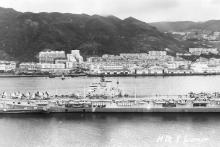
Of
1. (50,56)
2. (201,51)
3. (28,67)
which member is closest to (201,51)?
(201,51)

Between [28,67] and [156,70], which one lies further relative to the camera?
[28,67]

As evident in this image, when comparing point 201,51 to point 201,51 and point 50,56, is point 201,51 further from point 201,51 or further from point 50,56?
point 50,56

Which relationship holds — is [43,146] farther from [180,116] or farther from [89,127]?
[180,116]

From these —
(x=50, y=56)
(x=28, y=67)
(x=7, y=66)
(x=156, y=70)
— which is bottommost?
(x=156, y=70)

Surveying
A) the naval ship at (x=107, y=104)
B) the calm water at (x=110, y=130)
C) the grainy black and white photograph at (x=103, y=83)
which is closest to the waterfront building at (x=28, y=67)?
the grainy black and white photograph at (x=103, y=83)

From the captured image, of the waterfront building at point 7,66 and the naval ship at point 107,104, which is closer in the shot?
the naval ship at point 107,104

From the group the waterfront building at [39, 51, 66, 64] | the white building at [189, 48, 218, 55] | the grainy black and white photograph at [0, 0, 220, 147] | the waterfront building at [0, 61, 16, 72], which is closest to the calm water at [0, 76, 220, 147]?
the grainy black and white photograph at [0, 0, 220, 147]

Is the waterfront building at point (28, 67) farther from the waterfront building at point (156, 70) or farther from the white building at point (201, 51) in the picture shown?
the white building at point (201, 51)

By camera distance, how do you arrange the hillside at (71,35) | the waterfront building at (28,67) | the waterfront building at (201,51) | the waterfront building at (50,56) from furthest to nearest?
the waterfront building at (201,51)
the hillside at (71,35)
the waterfront building at (50,56)
the waterfront building at (28,67)
